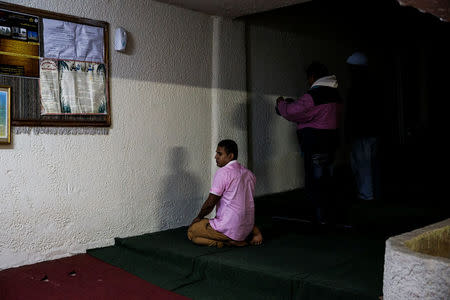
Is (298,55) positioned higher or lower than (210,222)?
higher

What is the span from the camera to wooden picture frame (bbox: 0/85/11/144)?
393 centimetres

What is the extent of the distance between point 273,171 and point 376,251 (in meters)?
2.62

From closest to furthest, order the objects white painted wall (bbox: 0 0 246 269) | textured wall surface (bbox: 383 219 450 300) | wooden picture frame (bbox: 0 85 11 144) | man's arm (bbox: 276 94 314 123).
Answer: textured wall surface (bbox: 383 219 450 300) → wooden picture frame (bbox: 0 85 11 144) → white painted wall (bbox: 0 0 246 269) → man's arm (bbox: 276 94 314 123)

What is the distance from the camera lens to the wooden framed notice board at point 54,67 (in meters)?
3.99

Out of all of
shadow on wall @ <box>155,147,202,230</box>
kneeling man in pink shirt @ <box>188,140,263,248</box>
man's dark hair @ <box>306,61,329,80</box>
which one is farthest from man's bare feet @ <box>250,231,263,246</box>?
man's dark hair @ <box>306,61,329,80</box>

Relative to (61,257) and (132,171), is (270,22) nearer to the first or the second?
(132,171)

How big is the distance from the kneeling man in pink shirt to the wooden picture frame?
1768mm

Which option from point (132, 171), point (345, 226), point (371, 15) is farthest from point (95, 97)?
point (371, 15)

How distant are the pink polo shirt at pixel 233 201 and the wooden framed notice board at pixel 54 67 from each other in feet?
4.25

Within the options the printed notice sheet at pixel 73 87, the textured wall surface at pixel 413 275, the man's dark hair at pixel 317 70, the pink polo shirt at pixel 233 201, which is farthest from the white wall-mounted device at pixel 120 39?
the textured wall surface at pixel 413 275

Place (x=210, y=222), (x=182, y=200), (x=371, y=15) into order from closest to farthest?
(x=210, y=222) < (x=182, y=200) < (x=371, y=15)

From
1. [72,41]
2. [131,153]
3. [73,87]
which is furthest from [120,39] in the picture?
[131,153]

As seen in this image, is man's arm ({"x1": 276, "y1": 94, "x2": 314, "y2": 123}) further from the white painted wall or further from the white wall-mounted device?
the white wall-mounted device

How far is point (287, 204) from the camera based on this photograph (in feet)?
19.5
